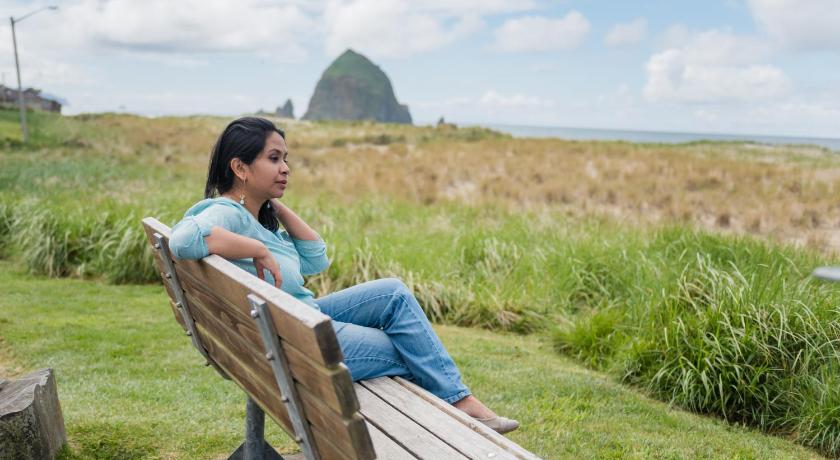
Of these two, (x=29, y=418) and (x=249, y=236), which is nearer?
(x=249, y=236)

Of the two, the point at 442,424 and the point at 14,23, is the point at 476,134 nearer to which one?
the point at 14,23

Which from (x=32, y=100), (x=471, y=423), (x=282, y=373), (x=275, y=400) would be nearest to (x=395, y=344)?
(x=471, y=423)

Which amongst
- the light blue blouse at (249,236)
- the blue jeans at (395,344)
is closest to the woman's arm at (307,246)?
the light blue blouse at (249,236)

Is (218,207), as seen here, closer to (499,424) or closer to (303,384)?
(303,384)

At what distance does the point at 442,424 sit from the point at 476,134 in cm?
3926

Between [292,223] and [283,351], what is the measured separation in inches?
54.9

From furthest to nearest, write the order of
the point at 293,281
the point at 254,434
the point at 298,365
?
1. the point at 254,434
2. the point at 293,281
3. the point at 298,365

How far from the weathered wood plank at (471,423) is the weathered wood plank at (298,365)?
0.65 meters

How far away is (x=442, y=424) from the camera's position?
2551 mm

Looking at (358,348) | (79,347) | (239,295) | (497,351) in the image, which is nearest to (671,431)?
(497,351)

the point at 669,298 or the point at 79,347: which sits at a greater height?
the point at 669,298

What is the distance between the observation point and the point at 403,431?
2.53m

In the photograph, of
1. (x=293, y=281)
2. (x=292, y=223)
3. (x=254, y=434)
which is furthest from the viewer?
(x=292, y=223)

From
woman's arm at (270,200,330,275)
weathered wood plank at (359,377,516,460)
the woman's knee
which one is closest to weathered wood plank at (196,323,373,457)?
weathered wood plank at (359,377,516,460)
